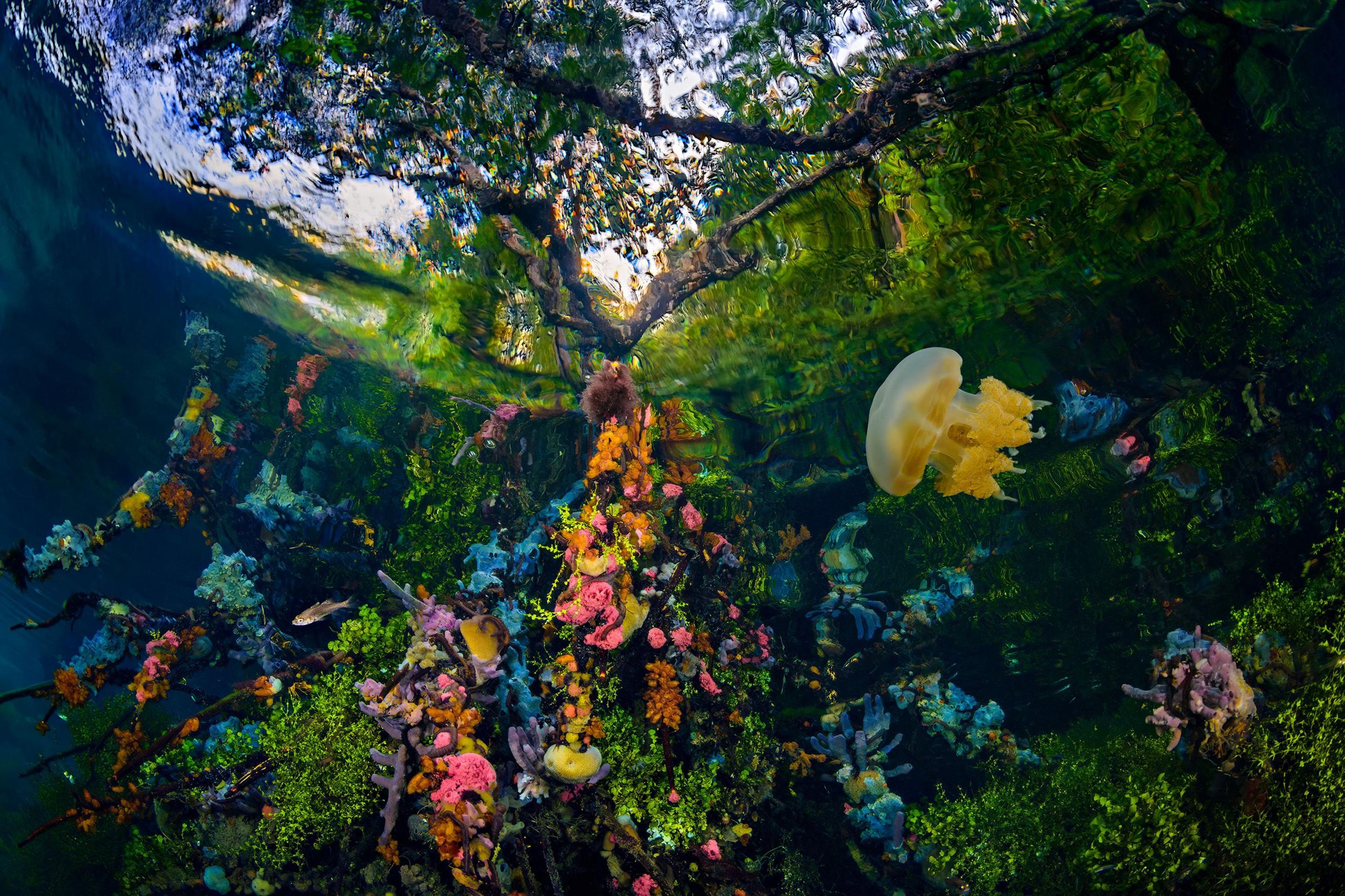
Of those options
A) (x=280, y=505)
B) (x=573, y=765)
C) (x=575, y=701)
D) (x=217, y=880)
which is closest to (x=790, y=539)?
(x=575, y=701)

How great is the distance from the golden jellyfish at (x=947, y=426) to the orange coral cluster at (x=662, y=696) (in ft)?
9.29

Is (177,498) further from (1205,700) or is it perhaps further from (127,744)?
(1205,700)

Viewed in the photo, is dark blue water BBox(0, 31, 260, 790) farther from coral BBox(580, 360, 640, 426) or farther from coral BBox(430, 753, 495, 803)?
coral BBox(430, 753, 495, 803)

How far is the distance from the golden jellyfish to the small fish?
546cm

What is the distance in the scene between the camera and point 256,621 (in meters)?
5.80

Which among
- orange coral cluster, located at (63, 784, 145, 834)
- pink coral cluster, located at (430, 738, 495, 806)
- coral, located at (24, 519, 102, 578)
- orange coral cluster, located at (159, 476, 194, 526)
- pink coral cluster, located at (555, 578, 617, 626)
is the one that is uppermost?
orange coral cluster, located at (159, 476, 194, 526)

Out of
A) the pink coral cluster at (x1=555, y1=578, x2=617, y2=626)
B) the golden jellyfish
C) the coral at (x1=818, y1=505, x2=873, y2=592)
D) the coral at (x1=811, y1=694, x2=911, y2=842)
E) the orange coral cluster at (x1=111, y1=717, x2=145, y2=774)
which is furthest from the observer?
the coral at (x1=818, y1=505, x2=873, y2=592)

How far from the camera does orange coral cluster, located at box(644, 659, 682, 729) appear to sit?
523 centimetres

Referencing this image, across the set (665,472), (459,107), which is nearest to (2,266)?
(459,107)

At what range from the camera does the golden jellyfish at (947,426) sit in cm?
380

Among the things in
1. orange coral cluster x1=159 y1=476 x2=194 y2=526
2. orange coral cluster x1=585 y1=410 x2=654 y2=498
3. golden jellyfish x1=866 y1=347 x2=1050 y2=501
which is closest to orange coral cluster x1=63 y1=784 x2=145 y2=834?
orange coral cluster x1=159 y1=476 x2=194 y2=526

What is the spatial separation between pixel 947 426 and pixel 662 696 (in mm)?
3539

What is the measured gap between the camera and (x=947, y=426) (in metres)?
3.99

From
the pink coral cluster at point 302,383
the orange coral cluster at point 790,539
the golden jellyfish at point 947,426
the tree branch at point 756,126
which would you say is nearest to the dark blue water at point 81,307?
the pink coral cluster at point 302,383
